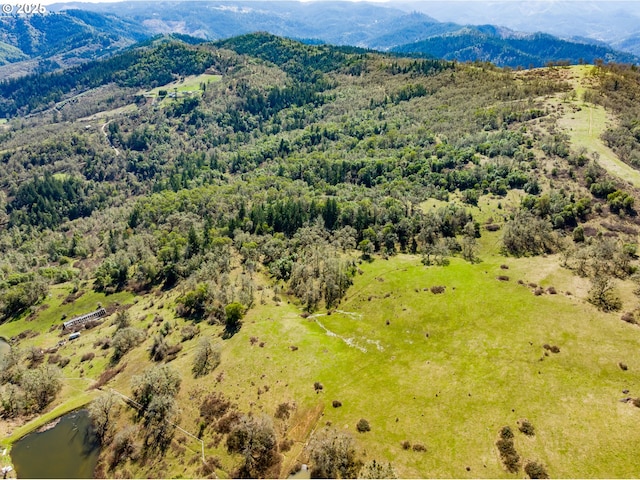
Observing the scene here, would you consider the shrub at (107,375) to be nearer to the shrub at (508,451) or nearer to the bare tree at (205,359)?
the bare tree at (205,359)

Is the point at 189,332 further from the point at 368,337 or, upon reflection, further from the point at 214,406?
the point at 368,337

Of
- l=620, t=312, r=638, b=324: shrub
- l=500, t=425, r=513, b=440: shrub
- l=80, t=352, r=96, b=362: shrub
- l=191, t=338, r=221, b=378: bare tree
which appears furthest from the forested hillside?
l=80, t=352, r=96, b=362: shrub

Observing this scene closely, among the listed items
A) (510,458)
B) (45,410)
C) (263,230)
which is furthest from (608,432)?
(263,230)

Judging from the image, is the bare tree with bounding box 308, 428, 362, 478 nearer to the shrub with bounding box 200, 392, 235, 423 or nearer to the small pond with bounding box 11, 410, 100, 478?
the shrub with bounding box 200, 392, 235, 423

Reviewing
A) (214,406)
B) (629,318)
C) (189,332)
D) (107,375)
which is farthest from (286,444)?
(629,318)

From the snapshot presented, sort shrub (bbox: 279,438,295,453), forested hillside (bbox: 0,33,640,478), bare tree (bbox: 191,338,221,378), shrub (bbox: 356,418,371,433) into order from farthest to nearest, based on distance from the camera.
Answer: bare tree (bbox: 191,338,221,378), shrub (bbox: 356,418,371,433), shrub (bbox: 279,438,295,453), forested hillside (bbox: 0,33,640,478)

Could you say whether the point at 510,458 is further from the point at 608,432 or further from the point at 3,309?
the point at 3,309
